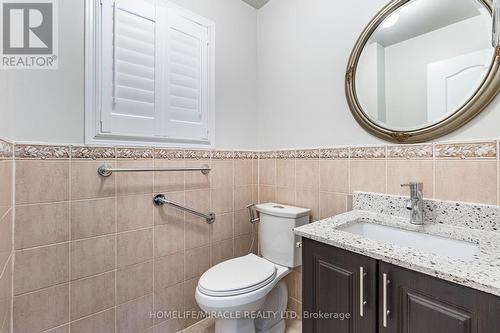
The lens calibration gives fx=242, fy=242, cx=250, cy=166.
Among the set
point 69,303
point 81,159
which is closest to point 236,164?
point 81,159

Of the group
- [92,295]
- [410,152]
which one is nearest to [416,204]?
[410,152]

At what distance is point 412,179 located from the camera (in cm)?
121

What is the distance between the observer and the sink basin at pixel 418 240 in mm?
924

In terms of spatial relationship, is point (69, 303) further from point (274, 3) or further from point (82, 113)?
point (274, 3)

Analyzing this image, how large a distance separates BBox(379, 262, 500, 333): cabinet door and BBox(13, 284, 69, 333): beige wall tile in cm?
144

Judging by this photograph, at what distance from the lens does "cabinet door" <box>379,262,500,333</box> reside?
0.62 m

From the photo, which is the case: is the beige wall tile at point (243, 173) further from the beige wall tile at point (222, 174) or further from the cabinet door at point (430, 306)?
the cabinet door at point (430, 306)

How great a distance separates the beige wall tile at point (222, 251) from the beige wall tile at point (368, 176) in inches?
38.8

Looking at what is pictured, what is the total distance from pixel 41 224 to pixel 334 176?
1585mm

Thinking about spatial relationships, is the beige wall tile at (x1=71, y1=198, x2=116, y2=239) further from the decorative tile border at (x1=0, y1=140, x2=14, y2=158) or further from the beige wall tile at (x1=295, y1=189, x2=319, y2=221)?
the beige wall tile at (x1=295, y1=189, x2=319, y2=221)

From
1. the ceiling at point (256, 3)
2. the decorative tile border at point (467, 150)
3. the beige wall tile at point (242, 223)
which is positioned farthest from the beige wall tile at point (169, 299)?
the ceiling at point (256, 3)

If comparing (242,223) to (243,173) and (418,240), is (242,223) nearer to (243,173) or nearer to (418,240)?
(243,173)

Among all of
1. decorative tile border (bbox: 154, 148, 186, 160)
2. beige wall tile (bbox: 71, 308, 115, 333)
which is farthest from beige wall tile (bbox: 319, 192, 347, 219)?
beige wall tile (bbox: 71, 308, 115, 333)

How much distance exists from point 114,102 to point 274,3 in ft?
4.71
